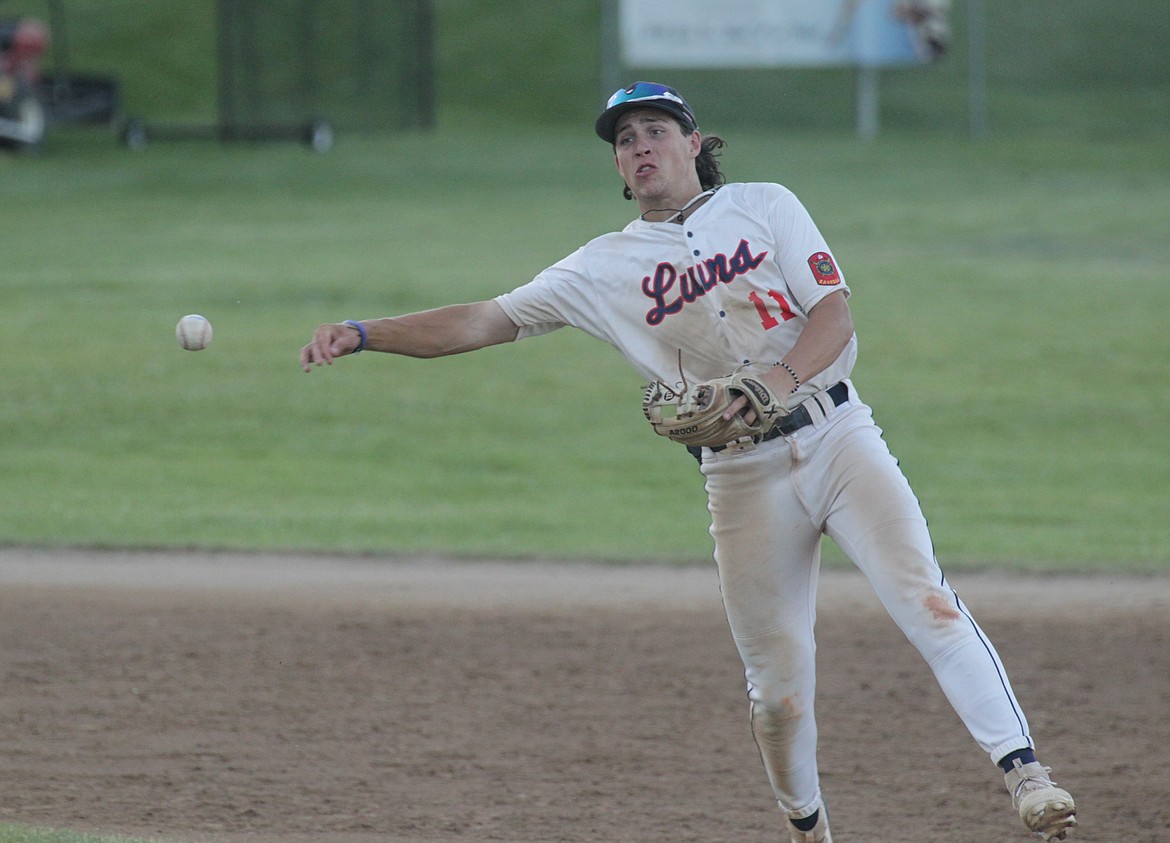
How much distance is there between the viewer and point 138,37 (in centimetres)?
3803

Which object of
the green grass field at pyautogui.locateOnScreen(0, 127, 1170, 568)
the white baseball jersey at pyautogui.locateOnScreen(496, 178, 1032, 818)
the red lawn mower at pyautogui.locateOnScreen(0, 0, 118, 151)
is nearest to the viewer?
the white baseball jersey at pyautogui.locateOnScreen(496, 178, 1032, 818)

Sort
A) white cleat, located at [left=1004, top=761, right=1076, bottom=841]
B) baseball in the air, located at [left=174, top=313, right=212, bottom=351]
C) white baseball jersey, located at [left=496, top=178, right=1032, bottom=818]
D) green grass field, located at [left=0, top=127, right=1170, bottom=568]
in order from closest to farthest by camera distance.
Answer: white cleat, located at [left=1004, top=761, right=1076, bottom=841]
white baseball jersey, located at [left=496, top=178, right=1032, bottom=818]
baseball in the air, located at [left=174, top=313, right=212, bottom=351]
green grass field, located at [left=0, top=127, right=1170, bottom=568]

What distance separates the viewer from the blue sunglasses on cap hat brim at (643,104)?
15.1 feet

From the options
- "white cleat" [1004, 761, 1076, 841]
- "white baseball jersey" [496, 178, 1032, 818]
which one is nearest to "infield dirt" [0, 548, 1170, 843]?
"white baseball jersey" [496, 178, 1032, 818]

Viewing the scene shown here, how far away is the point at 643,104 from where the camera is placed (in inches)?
182

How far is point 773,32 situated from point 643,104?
25056 mm

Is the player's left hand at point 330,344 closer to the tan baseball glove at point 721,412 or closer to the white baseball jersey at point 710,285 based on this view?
the white baseball jersey at point 710,285

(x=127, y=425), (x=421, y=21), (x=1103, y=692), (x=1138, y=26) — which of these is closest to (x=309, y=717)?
(x=1103, y=692)

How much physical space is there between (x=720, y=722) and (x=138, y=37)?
35.3 meters

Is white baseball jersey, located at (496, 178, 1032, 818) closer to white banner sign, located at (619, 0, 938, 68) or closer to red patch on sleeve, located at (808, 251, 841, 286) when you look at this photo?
red patch on sleeve, located at (808, 251, 841, 286)

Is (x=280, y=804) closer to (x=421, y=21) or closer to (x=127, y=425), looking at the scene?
(x=127, y=425)

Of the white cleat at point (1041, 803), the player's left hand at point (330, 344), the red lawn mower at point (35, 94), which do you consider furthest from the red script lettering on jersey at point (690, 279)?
the red lawn mower at point (35, 94)

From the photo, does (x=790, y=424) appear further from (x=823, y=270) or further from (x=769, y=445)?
(x=823, y=270)

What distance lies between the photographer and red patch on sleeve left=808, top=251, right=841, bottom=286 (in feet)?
14.7
